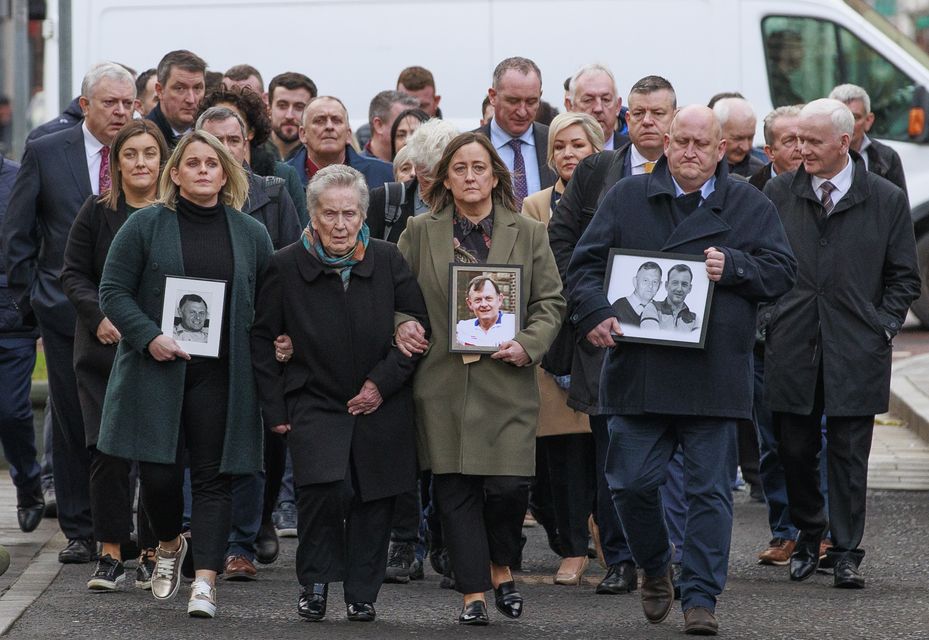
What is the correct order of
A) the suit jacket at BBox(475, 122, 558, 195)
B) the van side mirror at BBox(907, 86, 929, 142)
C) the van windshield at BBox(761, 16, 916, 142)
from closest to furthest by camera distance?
the suit jacket at BBox(475, 122, 558, 195) → the van windshield at BBox(761, 16, 916, 142) → the van side mirror at BBox(907, 86, 929, 142)

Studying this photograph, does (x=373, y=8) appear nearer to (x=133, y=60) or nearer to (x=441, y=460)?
(x=133, y=60)

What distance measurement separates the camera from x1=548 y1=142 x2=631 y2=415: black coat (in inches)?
320

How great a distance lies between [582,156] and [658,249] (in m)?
1.44

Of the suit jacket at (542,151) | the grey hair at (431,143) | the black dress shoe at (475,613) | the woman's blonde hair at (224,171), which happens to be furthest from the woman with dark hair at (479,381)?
the suit jacket at (542,151)

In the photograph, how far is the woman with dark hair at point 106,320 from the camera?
805 centimetres

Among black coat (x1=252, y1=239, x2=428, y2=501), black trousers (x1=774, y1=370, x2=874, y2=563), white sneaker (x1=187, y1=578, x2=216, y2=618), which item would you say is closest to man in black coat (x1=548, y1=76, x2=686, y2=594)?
black trousers (x1=774, y1=370, x2=874, y2=563)

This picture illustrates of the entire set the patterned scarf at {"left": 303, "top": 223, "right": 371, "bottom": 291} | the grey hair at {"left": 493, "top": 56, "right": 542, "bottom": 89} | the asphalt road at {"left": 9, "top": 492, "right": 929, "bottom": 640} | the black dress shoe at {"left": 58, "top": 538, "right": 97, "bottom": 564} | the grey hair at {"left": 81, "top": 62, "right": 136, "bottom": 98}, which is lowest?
the black dress shoe at {"left": 58, "top": 538, "right": 97, "bottom": 564}

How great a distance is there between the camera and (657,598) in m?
7.30

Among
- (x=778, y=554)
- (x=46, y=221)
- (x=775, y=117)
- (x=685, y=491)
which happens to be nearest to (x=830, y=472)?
(x=778, y=554)

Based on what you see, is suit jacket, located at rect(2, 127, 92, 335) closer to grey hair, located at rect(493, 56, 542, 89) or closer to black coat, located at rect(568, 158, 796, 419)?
grey hair, located at rect(493, 56, 542, 89)

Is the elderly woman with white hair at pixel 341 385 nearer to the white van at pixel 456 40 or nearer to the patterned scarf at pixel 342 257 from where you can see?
the patterned scarf at pixel 342 257

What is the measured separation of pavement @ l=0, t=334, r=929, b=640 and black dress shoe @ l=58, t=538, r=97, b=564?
0.06m

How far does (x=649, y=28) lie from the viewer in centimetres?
1493

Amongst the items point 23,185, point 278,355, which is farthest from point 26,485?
point 278,355
